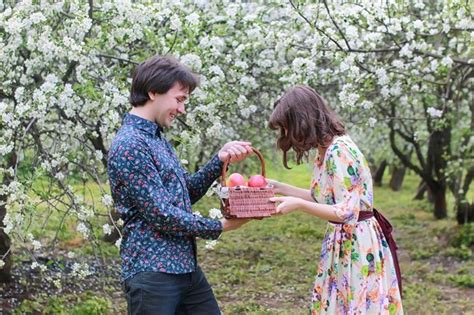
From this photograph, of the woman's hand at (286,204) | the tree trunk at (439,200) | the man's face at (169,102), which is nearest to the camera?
the man's face at (169,102)

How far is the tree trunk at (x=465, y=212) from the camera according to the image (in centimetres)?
1095

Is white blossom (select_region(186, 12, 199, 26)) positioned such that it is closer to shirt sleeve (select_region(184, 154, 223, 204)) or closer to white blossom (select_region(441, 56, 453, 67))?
white blossom (select_region(441, 56, 453, 67))

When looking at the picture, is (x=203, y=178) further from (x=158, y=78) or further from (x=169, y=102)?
(x=158, y=78)

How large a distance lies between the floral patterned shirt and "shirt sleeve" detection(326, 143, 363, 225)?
645mm

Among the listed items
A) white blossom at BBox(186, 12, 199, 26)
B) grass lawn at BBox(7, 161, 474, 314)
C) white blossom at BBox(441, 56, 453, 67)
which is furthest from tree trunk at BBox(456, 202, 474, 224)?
white blossom at BBox(186, 12, 199, 26)

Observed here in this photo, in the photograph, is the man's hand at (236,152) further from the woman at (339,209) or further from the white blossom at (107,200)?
the white blossom at (107,200)

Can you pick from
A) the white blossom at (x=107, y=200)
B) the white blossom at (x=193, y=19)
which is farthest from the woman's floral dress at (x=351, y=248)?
the white blossom at (x=193, y=19)

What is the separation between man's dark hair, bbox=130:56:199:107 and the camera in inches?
121

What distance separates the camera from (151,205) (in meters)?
2.99

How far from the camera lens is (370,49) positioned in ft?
21.7

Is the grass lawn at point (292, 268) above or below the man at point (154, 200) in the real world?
below

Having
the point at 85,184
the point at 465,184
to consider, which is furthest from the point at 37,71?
the point at 465,184

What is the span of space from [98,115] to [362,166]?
2.23 meters

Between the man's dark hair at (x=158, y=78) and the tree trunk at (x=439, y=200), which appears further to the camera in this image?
the tree trunk at (x=439, y=200)
